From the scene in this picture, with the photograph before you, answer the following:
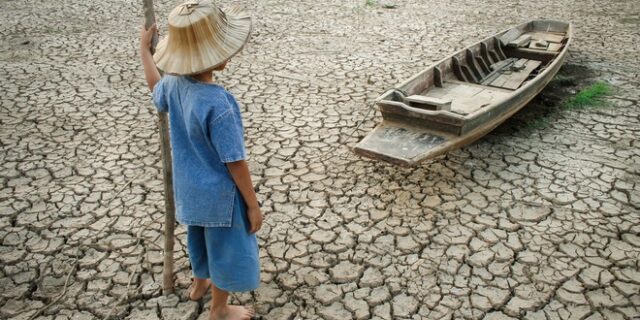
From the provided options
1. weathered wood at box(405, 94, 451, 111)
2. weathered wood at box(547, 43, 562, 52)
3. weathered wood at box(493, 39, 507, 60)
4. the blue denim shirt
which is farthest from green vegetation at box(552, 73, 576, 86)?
the blue denim shirt

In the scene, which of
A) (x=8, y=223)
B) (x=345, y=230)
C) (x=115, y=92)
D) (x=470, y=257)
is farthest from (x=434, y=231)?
(x=115, y=92)

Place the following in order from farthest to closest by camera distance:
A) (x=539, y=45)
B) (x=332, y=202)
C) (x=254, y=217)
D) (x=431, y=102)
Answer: (x=539, y=45) < (x=431, y=102) < (x=332, y=202) < (x=254, y=217)

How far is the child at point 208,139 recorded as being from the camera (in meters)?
1.96

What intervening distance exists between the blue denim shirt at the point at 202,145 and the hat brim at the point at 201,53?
8 centimetres

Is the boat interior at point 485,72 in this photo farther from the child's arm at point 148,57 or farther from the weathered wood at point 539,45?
the child's arm at point 148,57

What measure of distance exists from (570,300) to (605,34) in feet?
23.4

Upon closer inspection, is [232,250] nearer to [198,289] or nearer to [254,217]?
[254,217]

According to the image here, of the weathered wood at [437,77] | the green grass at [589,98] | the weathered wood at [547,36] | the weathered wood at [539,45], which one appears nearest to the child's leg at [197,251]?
the weathered wood at [437,77]

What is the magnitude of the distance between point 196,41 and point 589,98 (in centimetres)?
547

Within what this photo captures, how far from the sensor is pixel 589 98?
5.78 metres

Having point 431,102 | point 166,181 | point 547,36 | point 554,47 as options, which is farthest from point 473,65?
point 166,181

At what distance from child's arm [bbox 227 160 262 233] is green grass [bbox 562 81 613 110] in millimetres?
4835

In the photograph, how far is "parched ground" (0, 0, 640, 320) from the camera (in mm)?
3000

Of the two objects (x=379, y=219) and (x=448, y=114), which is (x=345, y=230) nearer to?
(x=379, y=219)
